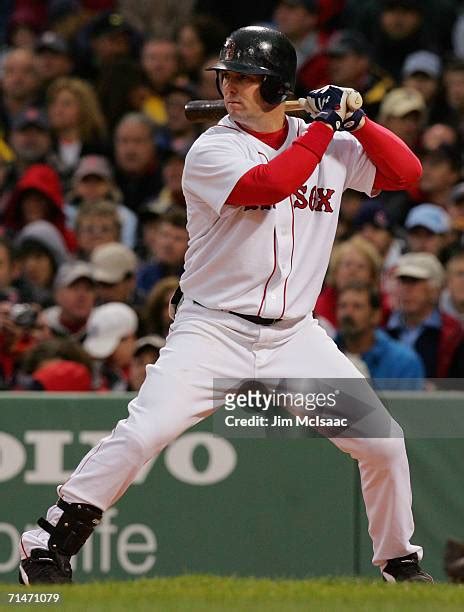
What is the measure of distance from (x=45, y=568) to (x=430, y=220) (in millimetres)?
4986

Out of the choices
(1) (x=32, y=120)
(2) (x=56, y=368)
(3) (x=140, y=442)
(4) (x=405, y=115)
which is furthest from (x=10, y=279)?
(3) (x=140, y=442)

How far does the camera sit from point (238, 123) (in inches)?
221

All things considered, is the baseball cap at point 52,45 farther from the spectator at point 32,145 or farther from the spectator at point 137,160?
the spectator at point 137,160

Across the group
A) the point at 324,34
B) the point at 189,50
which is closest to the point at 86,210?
the point at 189,50

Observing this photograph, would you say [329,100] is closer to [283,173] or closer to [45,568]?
[283,173]

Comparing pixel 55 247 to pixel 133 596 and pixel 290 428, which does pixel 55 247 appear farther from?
pixel 133 596

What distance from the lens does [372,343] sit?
327 inches

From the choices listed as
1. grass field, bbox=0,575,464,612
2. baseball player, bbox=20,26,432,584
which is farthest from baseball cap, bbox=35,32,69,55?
grass field, bbox=0,575,464,612

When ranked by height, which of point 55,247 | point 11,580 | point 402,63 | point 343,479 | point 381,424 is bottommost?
point 11,580

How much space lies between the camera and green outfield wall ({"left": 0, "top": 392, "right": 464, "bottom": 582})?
7141 mm

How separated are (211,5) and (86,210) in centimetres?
406

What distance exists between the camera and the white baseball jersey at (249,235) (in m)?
5.42

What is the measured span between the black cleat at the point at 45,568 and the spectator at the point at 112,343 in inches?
113

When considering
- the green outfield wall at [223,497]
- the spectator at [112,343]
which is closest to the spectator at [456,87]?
the spectator at [112,343]
